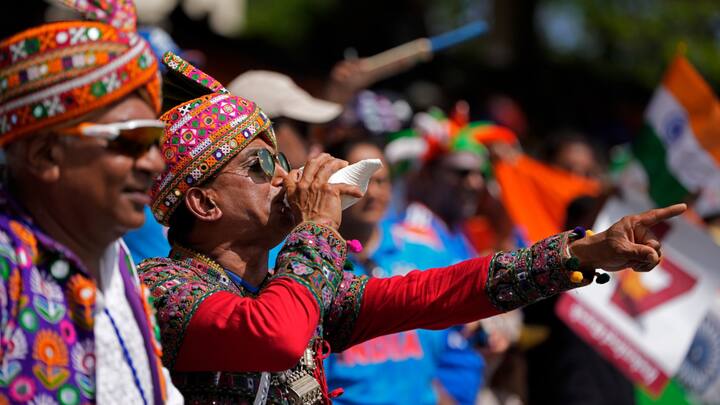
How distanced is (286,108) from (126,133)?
3.05m

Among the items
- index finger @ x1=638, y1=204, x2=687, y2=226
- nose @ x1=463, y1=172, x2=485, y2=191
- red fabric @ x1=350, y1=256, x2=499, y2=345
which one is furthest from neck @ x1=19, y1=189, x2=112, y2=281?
nose @ x1=463, y1=172, x2=485, y2=191

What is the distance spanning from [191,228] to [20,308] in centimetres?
104

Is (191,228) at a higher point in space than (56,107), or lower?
lower

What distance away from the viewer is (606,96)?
16.4 meters

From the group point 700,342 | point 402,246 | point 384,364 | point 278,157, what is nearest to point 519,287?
point 278,157

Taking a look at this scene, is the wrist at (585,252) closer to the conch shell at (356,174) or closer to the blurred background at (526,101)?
the conch shell at (356,174)

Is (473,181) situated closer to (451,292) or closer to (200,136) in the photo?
(451,292)

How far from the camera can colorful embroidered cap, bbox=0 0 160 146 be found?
242cm

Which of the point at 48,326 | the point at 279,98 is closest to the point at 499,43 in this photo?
the point at 279,98

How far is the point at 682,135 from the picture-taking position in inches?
285

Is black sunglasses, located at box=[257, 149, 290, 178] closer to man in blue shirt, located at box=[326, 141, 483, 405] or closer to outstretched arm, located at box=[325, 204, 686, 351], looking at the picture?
outstretched arm, located at box=[325, 204, 686, 351]

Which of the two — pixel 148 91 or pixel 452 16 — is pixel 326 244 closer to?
pixel 148 91

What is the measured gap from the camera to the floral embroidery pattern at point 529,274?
321cm

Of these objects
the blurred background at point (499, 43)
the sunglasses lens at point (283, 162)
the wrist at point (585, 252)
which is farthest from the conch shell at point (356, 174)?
the blurred background at point (499, 43)
